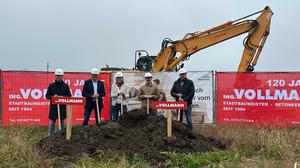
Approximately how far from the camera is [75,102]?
833 cm

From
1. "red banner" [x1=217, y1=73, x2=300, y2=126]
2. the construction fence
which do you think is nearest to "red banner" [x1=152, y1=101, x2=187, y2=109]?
the construction fence

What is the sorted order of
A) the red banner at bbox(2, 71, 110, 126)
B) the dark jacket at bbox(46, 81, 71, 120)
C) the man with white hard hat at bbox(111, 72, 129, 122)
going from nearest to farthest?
1. the dark jacket at bbox(46, 81, 71, 120)
2. the man with white hard hat at bbox(111, 72, 129, 122)
3. the red banner at bbox(2, 71, 110, 126)

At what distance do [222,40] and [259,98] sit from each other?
3336 millimetres

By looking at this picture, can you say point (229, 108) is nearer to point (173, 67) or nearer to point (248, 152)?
point (173, 67)

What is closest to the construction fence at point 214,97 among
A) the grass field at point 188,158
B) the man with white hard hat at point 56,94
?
the man with white hard hat at point 56,94

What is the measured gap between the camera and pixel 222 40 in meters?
15.3

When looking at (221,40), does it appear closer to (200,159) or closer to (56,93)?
(56,93)

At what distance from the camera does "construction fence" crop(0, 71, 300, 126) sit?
1259 cm

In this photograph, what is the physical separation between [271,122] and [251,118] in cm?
62

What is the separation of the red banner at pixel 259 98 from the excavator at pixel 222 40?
1848mm

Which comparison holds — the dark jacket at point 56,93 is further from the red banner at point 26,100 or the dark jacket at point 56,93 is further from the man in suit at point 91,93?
the red banner at point 26,100

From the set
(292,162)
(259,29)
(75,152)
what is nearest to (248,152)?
(292,162)

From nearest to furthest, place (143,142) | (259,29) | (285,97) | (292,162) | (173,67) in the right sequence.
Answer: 1. (292,162)
2. (143,142)
3. (285,97)
4. (259,29)
5. (173,67)

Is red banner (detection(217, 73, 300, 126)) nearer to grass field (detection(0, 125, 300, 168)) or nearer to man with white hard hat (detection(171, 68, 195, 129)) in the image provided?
man with white hard hat (detection(171, 68, 195, 129))
